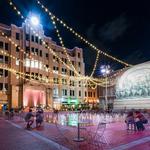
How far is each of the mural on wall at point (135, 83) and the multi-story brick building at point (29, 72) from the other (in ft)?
42.4

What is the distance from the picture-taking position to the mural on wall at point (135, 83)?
46469 millimetres

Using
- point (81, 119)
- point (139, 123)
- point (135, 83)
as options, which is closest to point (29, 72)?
point (135, 83)

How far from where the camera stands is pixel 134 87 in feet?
159

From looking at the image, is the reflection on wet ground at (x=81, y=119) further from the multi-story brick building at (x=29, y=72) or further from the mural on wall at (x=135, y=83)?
the multi-story brick building at (x=29, y=72)

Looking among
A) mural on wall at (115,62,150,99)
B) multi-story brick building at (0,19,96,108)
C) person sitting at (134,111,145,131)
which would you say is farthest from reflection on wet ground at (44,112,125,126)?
multi-story brick building at (0,19,96,108)

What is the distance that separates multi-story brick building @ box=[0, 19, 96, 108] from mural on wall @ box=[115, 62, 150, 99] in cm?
1292

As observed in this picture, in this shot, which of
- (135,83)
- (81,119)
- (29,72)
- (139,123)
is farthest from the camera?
(29,72)

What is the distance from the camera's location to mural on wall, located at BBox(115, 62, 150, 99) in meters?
46.5

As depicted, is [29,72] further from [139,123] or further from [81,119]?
[139,123]

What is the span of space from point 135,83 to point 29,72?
23.3 m

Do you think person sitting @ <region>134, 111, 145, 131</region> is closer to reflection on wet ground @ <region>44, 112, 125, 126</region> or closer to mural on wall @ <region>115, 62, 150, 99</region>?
reflection on wet ground @ <region>44, 112, 125, 126</region>

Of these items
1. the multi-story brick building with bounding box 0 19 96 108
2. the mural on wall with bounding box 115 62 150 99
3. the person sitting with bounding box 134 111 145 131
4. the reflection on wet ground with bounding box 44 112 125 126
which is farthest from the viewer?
the multi-story brick building with bounding box 0 19 96 108

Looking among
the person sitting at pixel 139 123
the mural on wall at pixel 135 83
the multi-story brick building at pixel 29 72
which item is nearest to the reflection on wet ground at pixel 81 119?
the person sitting at pixel 139 123

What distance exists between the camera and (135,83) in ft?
160
